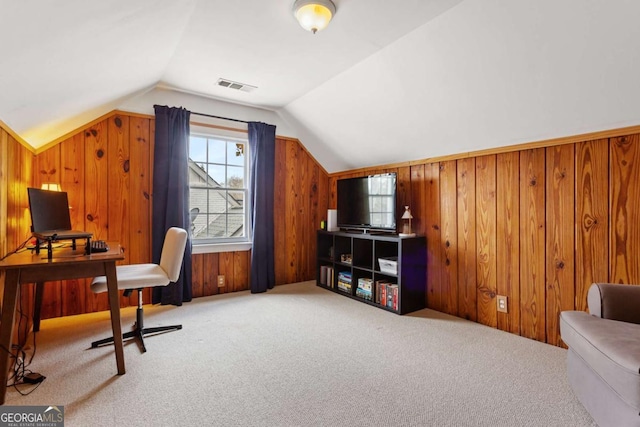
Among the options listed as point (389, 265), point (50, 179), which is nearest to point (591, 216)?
point (389, 265)

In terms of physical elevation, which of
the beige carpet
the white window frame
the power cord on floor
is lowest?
the beige carpet

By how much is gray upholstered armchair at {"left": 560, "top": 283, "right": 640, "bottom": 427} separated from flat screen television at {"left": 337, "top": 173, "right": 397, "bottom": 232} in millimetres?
1869

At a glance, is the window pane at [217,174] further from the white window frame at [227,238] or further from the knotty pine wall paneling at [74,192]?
the knotty pine wall paneling at [74,192]

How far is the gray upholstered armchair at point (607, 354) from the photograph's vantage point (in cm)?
129

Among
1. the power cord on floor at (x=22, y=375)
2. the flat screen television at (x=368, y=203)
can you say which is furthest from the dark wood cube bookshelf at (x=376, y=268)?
A: the power cord on floor at (x=22, y=375)

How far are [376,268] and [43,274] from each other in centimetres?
280

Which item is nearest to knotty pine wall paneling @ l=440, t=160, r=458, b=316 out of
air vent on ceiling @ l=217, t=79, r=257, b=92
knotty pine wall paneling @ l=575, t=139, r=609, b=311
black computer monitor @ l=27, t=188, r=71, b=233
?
knotty pine wall paneling @ l=575, t=139, r=609, b=311

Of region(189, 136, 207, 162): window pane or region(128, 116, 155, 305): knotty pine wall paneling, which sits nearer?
region(128, 116, 155, 305): knotty pine wall paneling

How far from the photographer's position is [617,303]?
1.75 meters

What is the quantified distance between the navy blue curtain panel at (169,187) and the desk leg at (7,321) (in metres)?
1.65

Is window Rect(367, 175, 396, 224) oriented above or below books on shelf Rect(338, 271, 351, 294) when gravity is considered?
above

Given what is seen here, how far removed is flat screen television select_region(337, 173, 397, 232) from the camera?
348 cm

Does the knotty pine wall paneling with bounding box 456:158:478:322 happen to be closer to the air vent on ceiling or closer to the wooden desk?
the air vent on ceiling

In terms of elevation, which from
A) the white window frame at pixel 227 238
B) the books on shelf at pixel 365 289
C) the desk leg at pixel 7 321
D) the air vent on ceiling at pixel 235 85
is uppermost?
the air vent on ceiling at pixel 235 85
